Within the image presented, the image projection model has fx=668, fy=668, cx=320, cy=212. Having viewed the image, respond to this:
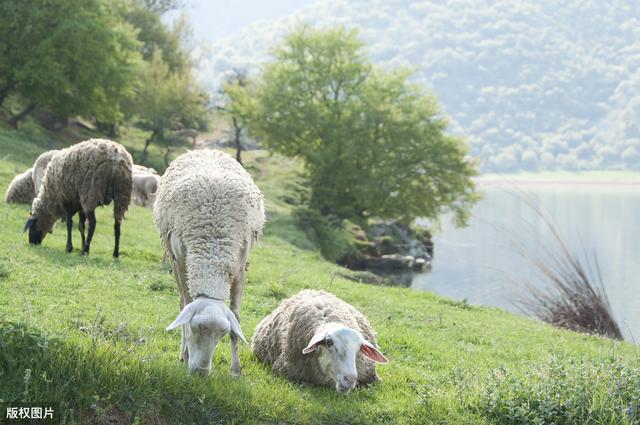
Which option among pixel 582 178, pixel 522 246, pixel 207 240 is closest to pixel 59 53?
pixel 522 246

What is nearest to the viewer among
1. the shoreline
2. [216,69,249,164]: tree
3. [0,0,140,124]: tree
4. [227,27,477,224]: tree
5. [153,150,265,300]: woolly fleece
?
[153,150,265,300]: woolly fleece

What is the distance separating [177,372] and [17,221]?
1130 centimetres

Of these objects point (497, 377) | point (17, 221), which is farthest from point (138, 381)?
point (17, 221)

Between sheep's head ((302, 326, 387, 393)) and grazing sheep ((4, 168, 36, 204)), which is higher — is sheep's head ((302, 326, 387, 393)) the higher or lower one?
the higher one

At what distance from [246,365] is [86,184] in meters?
6.64

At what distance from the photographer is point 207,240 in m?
6.52

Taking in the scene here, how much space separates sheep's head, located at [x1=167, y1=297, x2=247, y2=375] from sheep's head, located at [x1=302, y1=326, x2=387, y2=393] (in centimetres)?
90

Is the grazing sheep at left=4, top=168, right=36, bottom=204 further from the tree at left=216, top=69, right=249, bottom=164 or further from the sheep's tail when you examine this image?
the tree at left=216, top=69, right=249, bottom=164

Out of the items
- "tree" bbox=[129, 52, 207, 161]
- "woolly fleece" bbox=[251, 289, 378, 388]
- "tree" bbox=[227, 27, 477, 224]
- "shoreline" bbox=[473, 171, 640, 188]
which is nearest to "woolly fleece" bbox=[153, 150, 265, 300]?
"woolly fleece" bbox=[251, 289, 378, 388]

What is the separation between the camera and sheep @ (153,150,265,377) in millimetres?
5996

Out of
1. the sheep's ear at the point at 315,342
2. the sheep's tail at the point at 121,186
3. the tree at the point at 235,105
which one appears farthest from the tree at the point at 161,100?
the sheep's ear at the point at 315,342

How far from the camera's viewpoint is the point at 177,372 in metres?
5.72

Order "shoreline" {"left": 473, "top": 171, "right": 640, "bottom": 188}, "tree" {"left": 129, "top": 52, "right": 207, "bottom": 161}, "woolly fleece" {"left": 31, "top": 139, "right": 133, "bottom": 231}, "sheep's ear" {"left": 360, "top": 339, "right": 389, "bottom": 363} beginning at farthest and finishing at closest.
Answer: "shoreline" {"left": 473, "top": 171, "right": 640, "bottom": 188} → "tree" {"left": 129, "top": 52, "right": 207, "bottom": 161} → "woolly fleece" {"left": 31, "top": 139, "right": 133, "bottom": 231} → "sheep's ear" {"left": 360, "top": 339, "right": 389, "bottom": 363}

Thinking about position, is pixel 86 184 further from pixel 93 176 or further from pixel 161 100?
pixel 161 100
